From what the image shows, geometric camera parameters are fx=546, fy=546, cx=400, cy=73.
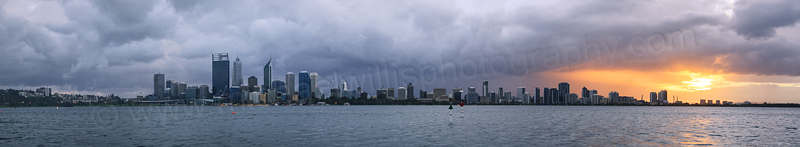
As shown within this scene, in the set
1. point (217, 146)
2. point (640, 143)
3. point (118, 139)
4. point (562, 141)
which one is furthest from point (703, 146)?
point (118, 139)

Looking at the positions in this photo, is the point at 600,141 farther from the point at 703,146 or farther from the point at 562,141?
the point at 703,146

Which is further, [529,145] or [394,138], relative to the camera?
[394,138]

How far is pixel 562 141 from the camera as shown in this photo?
58125 millimetres

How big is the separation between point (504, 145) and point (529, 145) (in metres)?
2.55

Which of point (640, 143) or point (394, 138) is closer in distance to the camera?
point (640, 143)

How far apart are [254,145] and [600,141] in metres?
36.1

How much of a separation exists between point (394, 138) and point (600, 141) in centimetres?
2258

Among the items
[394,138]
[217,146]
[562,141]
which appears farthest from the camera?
[394,138]

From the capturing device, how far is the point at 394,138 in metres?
63.2

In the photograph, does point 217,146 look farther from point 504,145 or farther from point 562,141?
point 562,141

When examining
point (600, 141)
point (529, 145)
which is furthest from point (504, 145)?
point (600, 141)

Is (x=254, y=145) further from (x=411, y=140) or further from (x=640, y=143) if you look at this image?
(x=640, y=143)

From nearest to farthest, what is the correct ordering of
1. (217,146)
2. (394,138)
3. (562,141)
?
(217,146), (562,141), (394,138)

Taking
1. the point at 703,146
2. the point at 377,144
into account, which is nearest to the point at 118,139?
the point at 377,144
